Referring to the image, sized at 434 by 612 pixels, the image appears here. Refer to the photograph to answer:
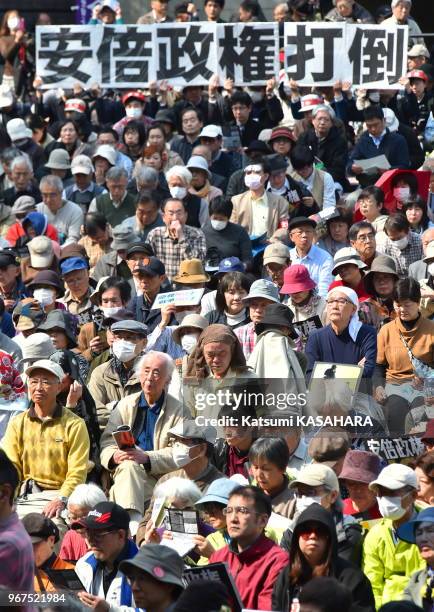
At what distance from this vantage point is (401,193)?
14.3 meters

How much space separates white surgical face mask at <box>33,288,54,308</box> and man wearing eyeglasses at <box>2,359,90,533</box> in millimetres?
2435

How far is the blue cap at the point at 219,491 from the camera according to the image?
792cm

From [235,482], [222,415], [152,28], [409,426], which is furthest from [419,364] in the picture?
[152,28]

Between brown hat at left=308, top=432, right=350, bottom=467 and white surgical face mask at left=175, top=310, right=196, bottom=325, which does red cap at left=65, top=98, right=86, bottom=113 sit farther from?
brown hat at left=308, top=432, right=350, bottom=467

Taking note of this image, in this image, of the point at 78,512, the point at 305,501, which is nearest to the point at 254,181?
the point at 78,512

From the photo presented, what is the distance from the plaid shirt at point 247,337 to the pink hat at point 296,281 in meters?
0.55

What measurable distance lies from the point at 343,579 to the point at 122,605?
1069mm

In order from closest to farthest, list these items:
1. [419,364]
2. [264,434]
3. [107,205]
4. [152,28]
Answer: [264,434]
[419,364]
[107,205]
[152,28]

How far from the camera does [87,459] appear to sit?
30.7ft

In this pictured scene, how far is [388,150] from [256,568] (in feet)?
29.9

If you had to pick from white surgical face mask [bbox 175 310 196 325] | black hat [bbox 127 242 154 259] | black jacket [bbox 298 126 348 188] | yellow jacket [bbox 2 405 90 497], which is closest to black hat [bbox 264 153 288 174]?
black jacket [bbox 298 126 348 188]

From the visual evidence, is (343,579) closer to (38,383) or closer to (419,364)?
(38,383)

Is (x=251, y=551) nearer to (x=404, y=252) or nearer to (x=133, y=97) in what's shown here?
(x=404, y=252)

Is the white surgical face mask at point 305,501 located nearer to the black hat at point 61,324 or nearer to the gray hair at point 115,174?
the black hat at point 61,324
